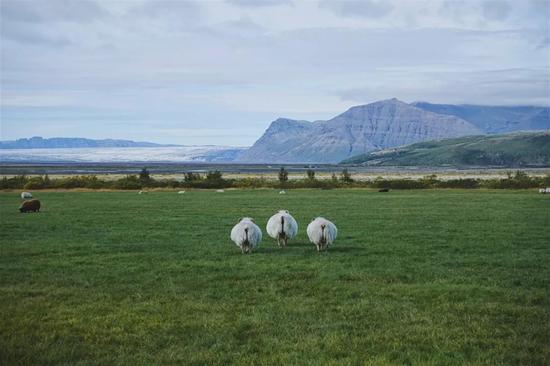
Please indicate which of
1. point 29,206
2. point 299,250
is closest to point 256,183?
point 29,206

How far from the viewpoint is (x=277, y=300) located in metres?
12.7

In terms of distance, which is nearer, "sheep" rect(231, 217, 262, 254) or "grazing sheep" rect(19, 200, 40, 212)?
"sheep" rect(231, 217, 262, 254)

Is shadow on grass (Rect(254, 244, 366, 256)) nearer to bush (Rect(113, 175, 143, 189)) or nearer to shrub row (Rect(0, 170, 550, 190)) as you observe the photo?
shrub row (Rect(0, 170, 550, 190))

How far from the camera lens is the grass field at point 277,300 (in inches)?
368

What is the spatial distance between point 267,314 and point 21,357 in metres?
4.67

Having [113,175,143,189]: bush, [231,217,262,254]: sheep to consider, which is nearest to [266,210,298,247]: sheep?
[231,217,262,254]: sheep

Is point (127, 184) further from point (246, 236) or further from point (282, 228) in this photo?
point (246, 236)

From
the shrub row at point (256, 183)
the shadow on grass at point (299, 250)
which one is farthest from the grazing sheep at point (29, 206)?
the shrub row at point (256, 183)

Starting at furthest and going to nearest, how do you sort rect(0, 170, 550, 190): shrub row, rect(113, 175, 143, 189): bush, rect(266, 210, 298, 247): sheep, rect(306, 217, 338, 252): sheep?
rect(113, 175, 143, 189): bush < rect(0, 170, 550, 190): shrub row < rect(266, 210, 298, 247): sheep < rect(306, 217, 338, 252): sheep

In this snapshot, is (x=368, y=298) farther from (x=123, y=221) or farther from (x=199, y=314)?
(x=123, y=221)

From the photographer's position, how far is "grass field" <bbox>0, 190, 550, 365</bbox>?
9359 millimetres

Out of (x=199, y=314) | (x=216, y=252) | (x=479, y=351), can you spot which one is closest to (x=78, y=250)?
(x=216, y=252)

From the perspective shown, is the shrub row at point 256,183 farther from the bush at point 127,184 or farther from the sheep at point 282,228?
the sheep at point 282,228

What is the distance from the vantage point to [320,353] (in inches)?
363
